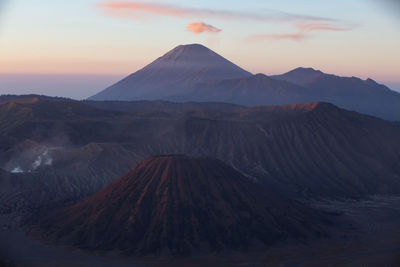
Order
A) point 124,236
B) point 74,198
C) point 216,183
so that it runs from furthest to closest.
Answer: point 74,198 < point 216,183 < point 124,236

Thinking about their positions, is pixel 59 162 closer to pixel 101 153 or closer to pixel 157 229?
pixel 101 153

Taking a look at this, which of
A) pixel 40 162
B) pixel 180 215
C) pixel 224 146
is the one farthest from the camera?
pixel 224 146

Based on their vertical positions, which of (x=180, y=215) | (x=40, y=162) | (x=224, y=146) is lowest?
(x=180, y=215)

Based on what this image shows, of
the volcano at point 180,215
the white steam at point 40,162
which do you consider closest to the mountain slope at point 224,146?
the white steam at point 40,162

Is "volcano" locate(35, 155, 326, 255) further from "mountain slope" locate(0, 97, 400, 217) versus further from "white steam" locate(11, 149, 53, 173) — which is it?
"white steam" locate(11, 149, 53, 173)

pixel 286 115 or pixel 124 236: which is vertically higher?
pixel 286 115

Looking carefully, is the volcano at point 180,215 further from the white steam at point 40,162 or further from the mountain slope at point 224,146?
the white steam at point 40,162

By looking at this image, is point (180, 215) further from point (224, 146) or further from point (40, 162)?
point (224, 146)

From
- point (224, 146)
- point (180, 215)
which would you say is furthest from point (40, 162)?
point (180, 215)

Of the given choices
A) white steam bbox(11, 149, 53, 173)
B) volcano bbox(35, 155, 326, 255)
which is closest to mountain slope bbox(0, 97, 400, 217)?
white steam bbox(11, 149, 53, 173)

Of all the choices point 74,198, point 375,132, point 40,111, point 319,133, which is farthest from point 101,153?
point 375,132
